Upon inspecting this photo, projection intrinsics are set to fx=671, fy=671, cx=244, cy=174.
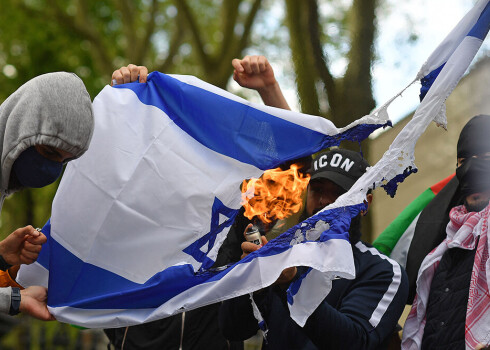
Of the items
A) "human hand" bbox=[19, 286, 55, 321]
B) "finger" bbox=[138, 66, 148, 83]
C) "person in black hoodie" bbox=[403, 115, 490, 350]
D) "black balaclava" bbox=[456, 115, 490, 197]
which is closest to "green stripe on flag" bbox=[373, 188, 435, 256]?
"person in black hoodie" bbox=[403, 115, 490, 350]

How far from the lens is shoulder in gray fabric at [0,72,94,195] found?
2703 mm

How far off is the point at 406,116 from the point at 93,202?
160 centimetres

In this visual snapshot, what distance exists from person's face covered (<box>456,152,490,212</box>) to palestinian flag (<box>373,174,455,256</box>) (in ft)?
2.51

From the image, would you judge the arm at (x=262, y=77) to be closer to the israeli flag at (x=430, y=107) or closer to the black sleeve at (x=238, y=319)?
the israeli flag at (x=430, y=107)

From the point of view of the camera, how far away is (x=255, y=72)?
3691 mm

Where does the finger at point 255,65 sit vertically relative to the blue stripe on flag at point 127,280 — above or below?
above

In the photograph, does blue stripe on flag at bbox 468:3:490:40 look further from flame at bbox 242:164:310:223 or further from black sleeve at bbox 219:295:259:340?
black sleeve at bbox 219:295:259:340

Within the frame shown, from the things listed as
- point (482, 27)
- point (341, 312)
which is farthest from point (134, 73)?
point (482, 27)

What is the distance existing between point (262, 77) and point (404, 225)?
1.28m

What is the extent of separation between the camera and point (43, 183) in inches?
117

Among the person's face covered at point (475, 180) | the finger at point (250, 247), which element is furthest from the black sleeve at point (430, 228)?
the finger at point (250, 247)

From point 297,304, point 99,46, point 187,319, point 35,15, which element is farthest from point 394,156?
point 35,15

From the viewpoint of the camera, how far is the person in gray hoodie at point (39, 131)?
8.89 ft

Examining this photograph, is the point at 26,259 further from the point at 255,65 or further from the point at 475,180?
the point at 475,180
